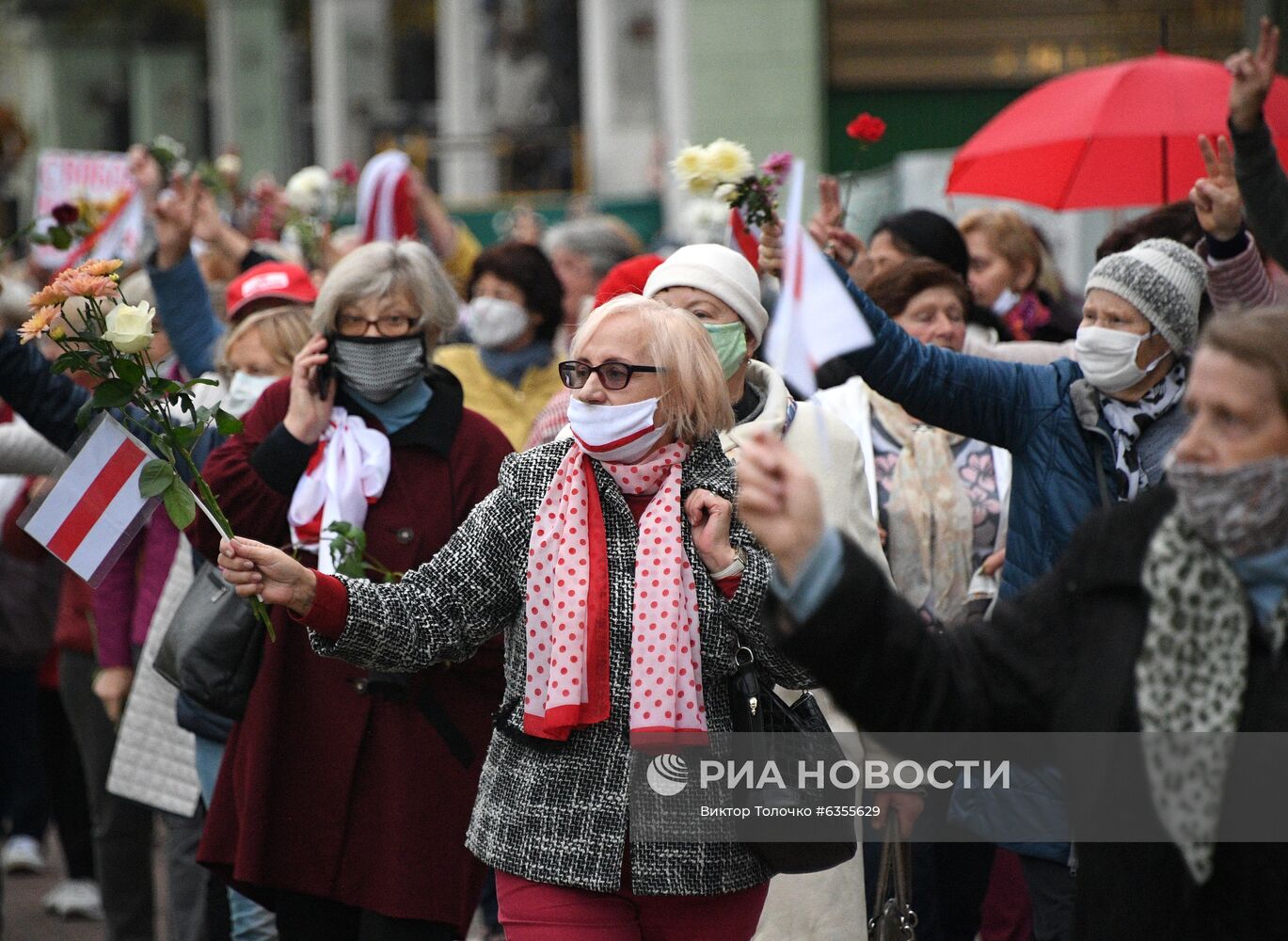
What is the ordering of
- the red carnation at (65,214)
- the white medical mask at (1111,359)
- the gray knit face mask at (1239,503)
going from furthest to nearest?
the red carnation at (65,214), the white medical mask at (1111,359), the gray knit face mask at (1239,503)

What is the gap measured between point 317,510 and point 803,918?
1454mm

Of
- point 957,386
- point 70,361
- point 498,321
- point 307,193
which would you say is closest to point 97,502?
point 70,361

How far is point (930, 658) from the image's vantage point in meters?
2.63

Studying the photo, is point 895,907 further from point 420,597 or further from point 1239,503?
point 1239,503

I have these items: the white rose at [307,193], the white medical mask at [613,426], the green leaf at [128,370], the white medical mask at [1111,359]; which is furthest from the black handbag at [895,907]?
the white rose at [307,193]

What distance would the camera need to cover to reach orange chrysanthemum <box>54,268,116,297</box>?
3574mm

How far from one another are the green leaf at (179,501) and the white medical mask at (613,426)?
0.79 meters

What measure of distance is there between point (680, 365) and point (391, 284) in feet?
4.15

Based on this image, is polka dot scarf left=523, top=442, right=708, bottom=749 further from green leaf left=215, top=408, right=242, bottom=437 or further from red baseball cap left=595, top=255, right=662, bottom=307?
red baseball cap left=595, top=255, right=662, bottom=307

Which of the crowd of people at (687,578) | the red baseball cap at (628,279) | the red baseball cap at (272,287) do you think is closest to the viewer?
the crowd of people at (687,578)

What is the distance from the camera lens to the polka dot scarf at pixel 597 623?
3.33 meters

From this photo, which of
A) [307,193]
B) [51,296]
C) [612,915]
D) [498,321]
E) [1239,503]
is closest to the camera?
[1239,503]

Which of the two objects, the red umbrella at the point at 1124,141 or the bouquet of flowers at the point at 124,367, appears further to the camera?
the red umbrella at the point at 1124,141

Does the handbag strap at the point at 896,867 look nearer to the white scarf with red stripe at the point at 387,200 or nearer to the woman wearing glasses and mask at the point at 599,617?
the woman wearing glasses and mask at the point at 599,617
